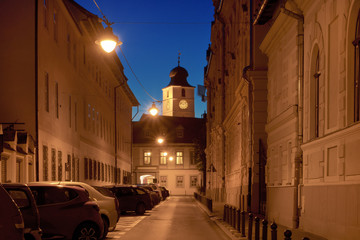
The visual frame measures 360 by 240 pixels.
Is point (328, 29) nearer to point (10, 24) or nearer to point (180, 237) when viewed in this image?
point (180, 237)

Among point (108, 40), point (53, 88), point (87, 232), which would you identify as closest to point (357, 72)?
point (108, 40)

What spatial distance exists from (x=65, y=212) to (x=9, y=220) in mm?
6165

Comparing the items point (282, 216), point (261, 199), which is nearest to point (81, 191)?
point (282, 216)

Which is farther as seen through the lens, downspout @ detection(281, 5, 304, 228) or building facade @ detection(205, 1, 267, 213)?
building facade @ detection(205, 1, 267, 213)

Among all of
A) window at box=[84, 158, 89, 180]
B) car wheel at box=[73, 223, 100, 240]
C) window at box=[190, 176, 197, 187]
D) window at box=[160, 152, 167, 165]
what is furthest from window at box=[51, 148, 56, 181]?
window at box=[190, 176, 197, 187]

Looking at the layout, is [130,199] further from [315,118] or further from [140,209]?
[315,118]

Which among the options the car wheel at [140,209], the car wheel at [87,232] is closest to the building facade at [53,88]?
the car wheel at [140,209]

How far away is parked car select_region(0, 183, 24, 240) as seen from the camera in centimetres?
662

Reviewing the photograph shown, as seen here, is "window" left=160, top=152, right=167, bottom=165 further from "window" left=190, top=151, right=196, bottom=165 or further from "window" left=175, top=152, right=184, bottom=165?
"window" left=190, top=151, right=196, bottom=165

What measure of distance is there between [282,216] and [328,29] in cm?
789

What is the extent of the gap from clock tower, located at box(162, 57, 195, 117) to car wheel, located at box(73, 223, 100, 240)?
107 metres

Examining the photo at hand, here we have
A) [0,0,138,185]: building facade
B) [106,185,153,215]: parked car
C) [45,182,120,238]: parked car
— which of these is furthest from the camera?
[106,185,153,215]: parked car

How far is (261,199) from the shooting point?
2658 centimetres

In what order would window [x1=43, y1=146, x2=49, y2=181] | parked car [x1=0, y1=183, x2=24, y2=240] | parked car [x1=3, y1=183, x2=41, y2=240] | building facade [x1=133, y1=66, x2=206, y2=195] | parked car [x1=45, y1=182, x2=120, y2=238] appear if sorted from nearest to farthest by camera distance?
parked car [x1=0, y1=183, x2=24, y2=240]
parked car [x1=3, y1=183, x2=41, y2=240]
parked car [x1=45, y1=182, x2=120, y2=238]
window [x1=43, y1=146, x2=49, y2=181]
building facade [x1=133, y1=66, x2=206, y2=195]
